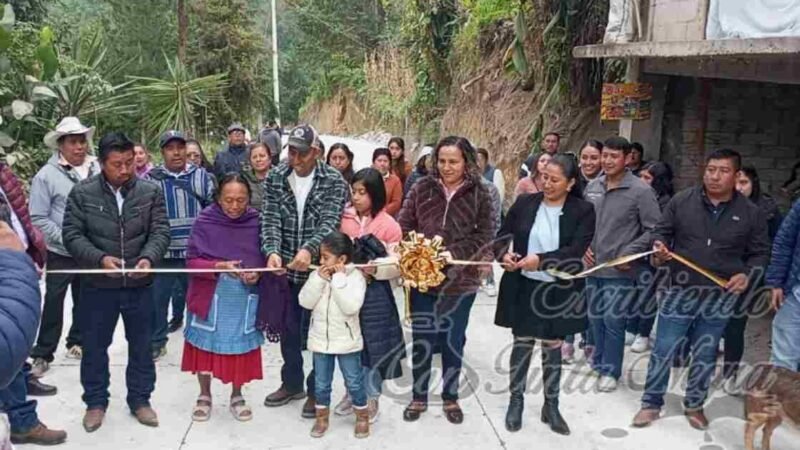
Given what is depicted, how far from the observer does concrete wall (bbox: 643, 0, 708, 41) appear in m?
6.81

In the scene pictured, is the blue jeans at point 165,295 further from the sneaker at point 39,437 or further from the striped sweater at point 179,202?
the sneaker at point 39,437

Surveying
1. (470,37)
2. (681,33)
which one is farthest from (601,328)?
(470,37)

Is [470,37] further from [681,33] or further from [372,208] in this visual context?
[372,208]

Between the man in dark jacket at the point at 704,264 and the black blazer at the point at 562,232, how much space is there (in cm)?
52

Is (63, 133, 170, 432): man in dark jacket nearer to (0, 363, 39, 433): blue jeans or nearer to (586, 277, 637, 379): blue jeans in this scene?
(0, 363, 39, 433): blue jeans

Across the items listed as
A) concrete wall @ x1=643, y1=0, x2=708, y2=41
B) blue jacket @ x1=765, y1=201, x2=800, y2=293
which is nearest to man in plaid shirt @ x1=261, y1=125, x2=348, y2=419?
blue jacket @ x1=765, y1=201, x2=800, y2=293

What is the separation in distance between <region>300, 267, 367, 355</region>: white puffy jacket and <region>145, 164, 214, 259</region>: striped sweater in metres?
1.47

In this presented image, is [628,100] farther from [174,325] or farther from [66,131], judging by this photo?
[66,131]

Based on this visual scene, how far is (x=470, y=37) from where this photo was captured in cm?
1338

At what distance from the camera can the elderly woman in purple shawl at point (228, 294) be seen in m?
4.28

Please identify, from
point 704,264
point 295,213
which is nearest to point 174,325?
point 295,213

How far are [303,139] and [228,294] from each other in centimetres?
99

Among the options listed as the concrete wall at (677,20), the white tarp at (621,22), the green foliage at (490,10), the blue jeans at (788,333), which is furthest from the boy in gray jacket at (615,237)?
the green foliage at (490,10)

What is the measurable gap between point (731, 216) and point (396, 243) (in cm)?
188
